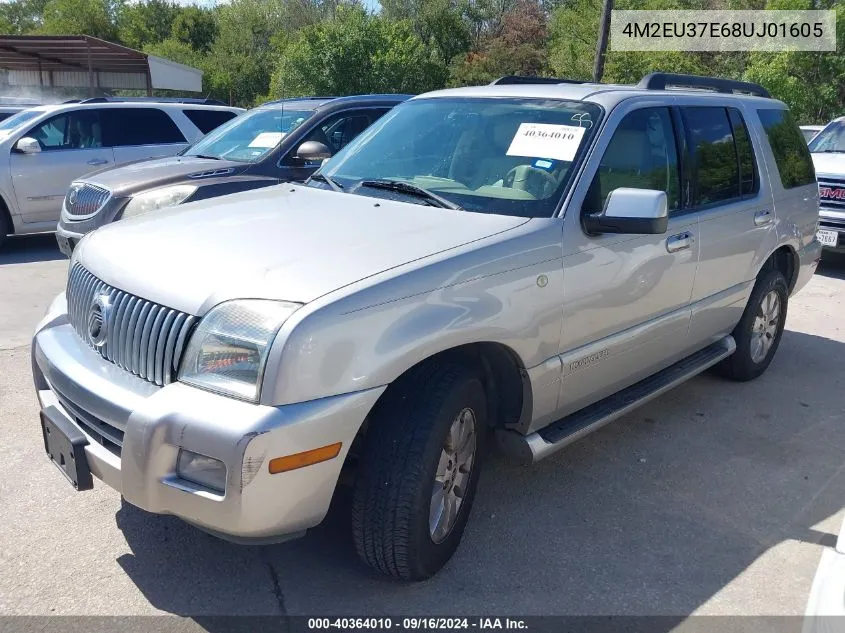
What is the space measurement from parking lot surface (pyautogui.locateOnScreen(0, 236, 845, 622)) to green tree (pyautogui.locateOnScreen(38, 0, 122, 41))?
49.5 m

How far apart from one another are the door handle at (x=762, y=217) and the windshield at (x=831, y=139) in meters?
6.47

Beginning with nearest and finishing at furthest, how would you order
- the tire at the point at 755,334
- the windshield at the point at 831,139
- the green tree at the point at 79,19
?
1. the tire at the point at 755,334
2. the windshield at the point at 831,139
3. the green tree at the point at 79,19

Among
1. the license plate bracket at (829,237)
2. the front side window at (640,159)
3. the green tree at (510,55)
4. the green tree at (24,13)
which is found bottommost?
the license plate bracket at (829,237)

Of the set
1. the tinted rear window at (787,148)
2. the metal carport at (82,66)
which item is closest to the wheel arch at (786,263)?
the tinted rear window at (787,148)

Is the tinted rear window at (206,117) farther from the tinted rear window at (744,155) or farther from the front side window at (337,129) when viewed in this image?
the tinted rear window at (744,155)

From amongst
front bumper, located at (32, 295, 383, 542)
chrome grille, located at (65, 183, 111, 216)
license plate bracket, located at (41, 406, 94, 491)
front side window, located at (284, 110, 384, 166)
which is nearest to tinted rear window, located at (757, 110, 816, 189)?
front side window, located at (284, 110, 384, 166)

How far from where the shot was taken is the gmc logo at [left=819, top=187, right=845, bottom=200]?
29.9 feet

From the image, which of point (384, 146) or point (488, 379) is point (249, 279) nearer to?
point (488, 379)

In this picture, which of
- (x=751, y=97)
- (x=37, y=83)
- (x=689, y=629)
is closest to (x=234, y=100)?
(x=37, y=83)

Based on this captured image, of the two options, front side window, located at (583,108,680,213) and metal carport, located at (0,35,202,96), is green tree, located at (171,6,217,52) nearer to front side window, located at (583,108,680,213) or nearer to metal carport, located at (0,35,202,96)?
metal carport, located at (0,35,202,96)

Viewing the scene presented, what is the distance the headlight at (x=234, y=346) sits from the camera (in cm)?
245

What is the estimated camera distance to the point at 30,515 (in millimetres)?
3432

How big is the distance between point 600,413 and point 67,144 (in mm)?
8046

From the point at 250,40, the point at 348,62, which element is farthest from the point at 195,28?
the point at 348,62
